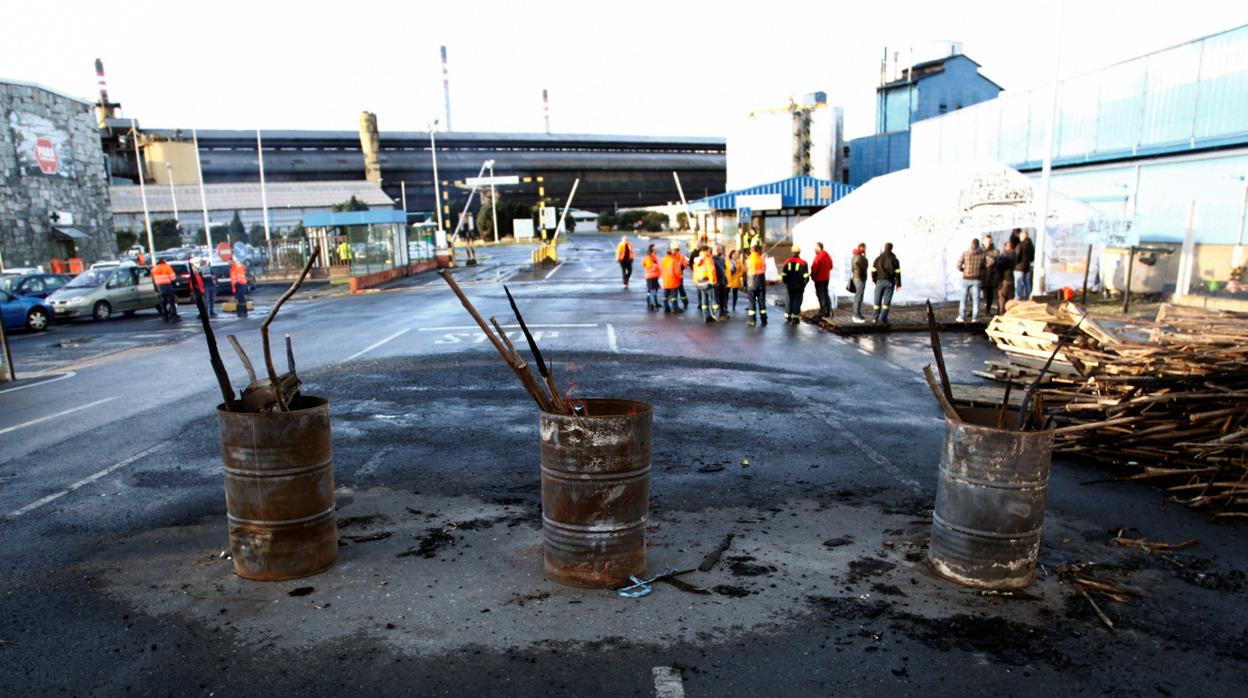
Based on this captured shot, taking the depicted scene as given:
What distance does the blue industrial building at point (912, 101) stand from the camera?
179 feet

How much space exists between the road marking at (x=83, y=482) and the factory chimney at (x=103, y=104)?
80.7 meters

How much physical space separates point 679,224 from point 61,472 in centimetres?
8326

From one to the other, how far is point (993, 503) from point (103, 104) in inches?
3799

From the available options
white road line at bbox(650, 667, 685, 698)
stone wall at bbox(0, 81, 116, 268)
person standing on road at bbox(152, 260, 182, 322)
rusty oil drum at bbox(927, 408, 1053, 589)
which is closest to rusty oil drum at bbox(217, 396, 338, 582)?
white road line at bbox(650, 667, 685, 698)

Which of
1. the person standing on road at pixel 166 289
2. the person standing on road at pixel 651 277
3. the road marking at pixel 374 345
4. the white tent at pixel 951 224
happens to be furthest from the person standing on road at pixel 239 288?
the white tent at pixel 951 224

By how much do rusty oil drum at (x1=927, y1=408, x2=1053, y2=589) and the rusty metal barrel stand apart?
1931 millimetres

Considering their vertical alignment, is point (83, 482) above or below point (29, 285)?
below

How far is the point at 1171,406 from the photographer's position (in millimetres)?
7027

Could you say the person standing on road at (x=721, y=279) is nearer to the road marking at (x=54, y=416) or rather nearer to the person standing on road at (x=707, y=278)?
the person standing on road at (x=707, y=278)

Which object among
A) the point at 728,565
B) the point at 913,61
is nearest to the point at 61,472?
the point at 728,565

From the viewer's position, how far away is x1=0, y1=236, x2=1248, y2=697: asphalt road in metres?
4.07

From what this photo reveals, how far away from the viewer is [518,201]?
3957 inches

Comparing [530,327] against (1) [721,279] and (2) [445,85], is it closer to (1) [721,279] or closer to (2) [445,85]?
(1) [721,279]

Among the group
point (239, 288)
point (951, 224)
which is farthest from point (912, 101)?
point (239, 288)
